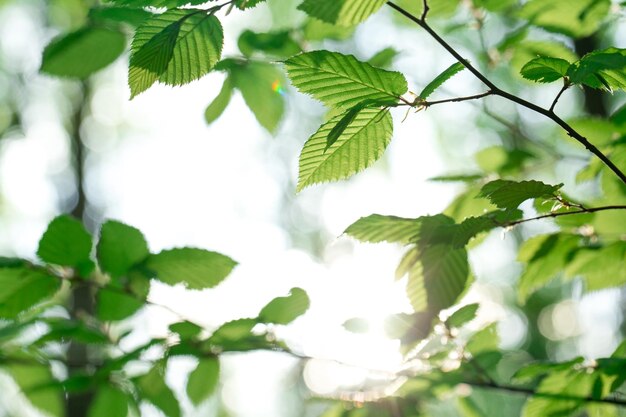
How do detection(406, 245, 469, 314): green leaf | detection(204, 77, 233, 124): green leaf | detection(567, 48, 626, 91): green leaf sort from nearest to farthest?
detection(567, 48, 626, 91): green leaf, detection(406, 245, 469, 314): green leaf, detection(204, 77, 233, 124): green leaf

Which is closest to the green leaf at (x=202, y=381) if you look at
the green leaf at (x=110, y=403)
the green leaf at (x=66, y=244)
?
the green leaf at (x=110, y=403)

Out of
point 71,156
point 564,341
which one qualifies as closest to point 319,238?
point 71,156

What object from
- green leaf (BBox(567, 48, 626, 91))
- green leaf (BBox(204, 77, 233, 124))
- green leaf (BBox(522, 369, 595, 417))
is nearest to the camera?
green leaf (BBox(567, 48, 626, 91))

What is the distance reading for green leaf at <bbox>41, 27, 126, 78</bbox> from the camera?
0.87 metres

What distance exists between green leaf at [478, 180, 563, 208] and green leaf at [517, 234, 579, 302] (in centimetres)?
33

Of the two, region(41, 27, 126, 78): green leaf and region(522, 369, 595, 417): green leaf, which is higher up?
region(41, 27, 126, 78): green leaf

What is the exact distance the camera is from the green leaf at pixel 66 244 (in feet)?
Answer: 2.91

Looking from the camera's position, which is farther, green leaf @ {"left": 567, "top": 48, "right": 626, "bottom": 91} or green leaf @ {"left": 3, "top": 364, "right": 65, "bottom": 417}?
green leaf @ {"left": 3, "top": 364, "right": 65, "bottom": 417}

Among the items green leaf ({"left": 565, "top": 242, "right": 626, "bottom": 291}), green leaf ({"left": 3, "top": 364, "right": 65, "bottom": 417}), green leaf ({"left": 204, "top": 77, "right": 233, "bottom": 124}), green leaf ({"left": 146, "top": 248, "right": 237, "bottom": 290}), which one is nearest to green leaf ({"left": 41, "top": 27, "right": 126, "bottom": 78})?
green leaf ({"left": 204, "top": 77, "right": 233, "bottom": 124})

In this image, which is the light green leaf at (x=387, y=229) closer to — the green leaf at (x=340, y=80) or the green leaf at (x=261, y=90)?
the green leaf at (x=340, y=80)

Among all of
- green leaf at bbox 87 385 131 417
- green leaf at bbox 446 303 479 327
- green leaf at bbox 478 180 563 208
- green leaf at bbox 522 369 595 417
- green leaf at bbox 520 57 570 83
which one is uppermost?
green leaf at bbox 520 57 570 83

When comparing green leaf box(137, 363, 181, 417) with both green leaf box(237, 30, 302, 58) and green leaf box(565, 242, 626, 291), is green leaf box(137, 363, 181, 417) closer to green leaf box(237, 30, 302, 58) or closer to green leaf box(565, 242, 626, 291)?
green leaf box(237, 30, 302, 58)

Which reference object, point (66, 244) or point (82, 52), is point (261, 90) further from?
point (66, 244)

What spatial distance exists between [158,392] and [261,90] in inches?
21.8
